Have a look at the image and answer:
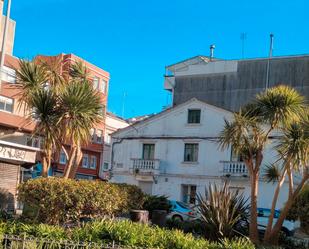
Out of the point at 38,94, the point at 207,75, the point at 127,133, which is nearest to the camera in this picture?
the point at 38,94

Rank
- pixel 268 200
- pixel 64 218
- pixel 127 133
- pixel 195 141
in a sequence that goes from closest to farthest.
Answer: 1. pixel 64 218
2. pixel 268 200
3. pixel 195 141
4. pixel 127 133

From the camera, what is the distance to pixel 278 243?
1633 cm

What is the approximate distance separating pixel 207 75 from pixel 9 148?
32.2m

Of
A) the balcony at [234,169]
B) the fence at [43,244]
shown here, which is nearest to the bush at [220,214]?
the fence at [43,244]

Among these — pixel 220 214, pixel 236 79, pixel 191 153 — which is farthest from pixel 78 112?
pixel 236 79

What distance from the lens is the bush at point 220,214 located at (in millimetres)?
15414

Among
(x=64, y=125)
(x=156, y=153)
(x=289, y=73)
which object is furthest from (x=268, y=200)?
(x=64, y=125)

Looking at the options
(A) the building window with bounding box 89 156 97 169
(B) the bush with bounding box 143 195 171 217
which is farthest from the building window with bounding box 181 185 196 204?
(A) the building window with bounding box 89 156 97 169

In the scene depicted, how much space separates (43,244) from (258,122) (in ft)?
30.5

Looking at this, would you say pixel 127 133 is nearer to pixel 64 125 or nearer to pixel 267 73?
pixel 267 73

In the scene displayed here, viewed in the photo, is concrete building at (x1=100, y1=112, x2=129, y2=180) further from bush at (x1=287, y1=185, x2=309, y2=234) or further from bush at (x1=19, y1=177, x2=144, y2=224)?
bush at (x1=19, y1=177, x2=144, y2=224)

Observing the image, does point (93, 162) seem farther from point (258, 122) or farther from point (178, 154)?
point (258, 122)

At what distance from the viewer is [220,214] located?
15.5 metres

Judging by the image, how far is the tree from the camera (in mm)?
16719
